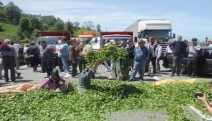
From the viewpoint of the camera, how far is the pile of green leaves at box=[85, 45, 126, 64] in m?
13.6

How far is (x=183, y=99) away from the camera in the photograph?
1246 centimetres

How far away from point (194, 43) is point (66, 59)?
6.46m

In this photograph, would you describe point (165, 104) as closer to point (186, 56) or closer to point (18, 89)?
point (18, 89)

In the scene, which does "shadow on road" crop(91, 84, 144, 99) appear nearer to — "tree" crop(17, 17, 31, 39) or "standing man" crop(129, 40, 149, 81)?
"standing man" crop(129, 40, 149, 81)

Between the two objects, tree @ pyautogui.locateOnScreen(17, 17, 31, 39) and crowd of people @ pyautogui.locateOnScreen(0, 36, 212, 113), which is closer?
crowd of people @ pyautogui.locateOnScreen(0, 36, 212, 113)

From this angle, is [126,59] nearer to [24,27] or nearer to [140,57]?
[140,57]

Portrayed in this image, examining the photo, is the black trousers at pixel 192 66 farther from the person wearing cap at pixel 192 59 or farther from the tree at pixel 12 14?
the tree at pixel 12 14

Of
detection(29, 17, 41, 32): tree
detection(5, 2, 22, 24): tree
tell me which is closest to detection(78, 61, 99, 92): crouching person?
detection(29, 17, 41, 32): tree

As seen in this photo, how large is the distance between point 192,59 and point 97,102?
978 cm

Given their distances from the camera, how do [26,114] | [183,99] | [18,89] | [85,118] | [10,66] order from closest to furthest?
[85,118] < [26,114] < [183,99] < [18,89] < [10,66]

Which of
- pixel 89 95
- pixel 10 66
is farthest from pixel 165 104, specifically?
pixel 10 66

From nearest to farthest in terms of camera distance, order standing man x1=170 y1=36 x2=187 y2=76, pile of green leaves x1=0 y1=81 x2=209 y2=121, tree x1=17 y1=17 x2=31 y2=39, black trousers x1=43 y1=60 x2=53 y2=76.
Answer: pile of green leaves x1=0 y1=81 x2=209 y2=121
black trousers x1=43 y1=60 x2=53 y2=76
standing man x1=170 y1=36 x2=187 y2=76
tree x1=17 y1=17 x2=31 y2=39

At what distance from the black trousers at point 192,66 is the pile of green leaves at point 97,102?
556 centimetres

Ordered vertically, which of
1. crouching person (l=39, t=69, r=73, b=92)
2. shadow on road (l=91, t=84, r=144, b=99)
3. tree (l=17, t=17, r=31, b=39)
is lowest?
shadow on road (l=91, t=84, r=144, b=99)
